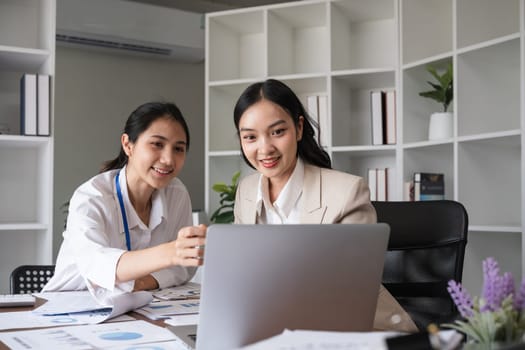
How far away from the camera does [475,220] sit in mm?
2840

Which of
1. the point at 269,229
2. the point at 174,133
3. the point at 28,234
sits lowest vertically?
the point at 28,234

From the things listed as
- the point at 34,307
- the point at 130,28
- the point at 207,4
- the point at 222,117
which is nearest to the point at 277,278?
the point at 34,307

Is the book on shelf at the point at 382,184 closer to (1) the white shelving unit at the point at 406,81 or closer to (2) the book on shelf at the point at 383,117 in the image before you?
(1) the white shelving unit at the point at 406,81

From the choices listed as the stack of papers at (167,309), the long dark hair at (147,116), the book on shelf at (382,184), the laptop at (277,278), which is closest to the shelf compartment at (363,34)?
the book on shelf at (382,184)

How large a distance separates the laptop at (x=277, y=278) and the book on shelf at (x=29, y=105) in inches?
89.9

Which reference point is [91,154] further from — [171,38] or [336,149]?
[336,149]

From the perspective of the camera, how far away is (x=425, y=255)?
187 centimetres

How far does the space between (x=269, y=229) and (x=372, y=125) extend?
8.38 feet

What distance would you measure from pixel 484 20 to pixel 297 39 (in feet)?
4.10

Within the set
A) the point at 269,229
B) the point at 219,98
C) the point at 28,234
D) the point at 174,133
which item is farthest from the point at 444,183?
the point at 269,229

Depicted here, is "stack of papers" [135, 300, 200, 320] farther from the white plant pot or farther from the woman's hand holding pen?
the white plant pot

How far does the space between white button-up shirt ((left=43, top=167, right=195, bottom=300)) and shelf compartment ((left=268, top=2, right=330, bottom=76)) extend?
1.62 m

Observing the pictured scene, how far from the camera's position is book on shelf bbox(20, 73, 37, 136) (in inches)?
115

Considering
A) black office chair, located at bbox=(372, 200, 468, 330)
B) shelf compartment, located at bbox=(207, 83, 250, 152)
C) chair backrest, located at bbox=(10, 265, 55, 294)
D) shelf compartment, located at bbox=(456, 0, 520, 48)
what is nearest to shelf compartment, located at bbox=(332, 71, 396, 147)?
shelf compartment, located at bbox=(456, 0, 520, 48)
